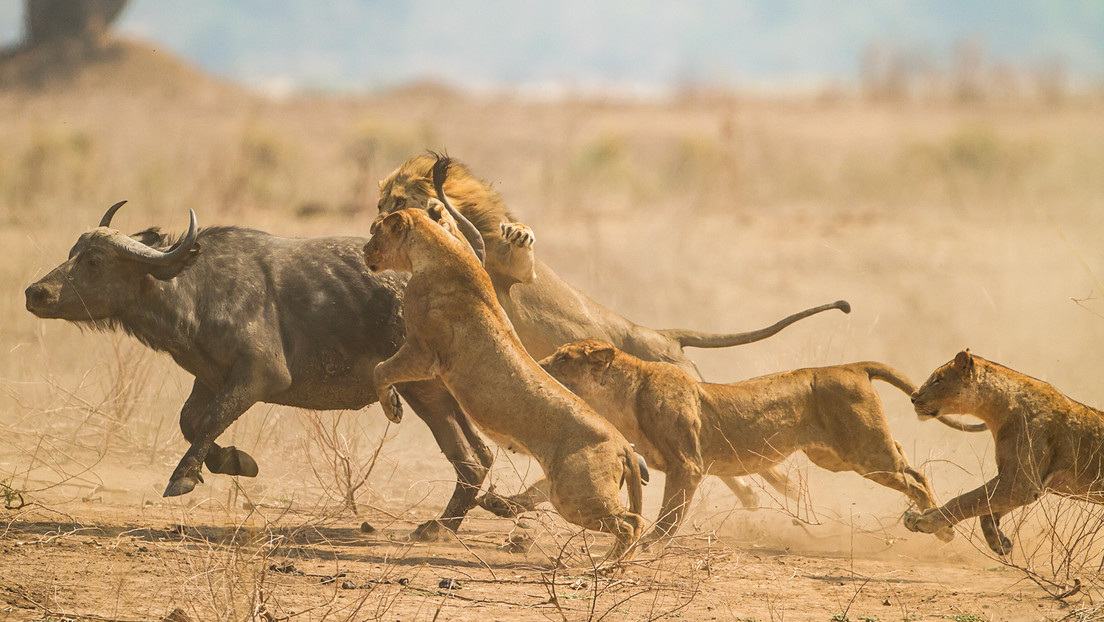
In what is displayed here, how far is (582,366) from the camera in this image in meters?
6.93

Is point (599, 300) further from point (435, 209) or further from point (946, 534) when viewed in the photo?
point (946, 534)

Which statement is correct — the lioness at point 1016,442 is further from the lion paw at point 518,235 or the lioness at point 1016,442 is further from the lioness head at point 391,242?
the lioness head at point 391,242

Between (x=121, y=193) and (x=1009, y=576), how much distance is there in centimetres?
1803

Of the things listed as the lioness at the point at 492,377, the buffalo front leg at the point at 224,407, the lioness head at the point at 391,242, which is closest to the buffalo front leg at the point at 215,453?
the buffalo front leg at the point at 224,407

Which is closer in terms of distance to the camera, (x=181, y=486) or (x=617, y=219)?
(x=181, y=486)

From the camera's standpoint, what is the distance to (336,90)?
151 ft

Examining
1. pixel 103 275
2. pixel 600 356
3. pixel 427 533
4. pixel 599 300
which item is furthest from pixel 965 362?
pixel 599 300

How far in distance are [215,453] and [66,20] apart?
34.1 meters

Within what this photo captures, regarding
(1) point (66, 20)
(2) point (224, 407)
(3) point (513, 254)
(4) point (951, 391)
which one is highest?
(1) point (66, 20)

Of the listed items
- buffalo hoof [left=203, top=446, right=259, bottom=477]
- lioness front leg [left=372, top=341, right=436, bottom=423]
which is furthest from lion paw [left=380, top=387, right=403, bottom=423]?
buffalo hoof [left=203, top=446, right=259, bottom=477]

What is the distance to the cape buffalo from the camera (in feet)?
23.0

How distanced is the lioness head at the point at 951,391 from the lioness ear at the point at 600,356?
5.75 ft

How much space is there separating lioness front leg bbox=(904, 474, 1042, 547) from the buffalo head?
448 cm

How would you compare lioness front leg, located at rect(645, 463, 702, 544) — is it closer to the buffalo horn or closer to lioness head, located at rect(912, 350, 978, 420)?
Result: lioness head, located at rect(912, 350, 978, 420)
